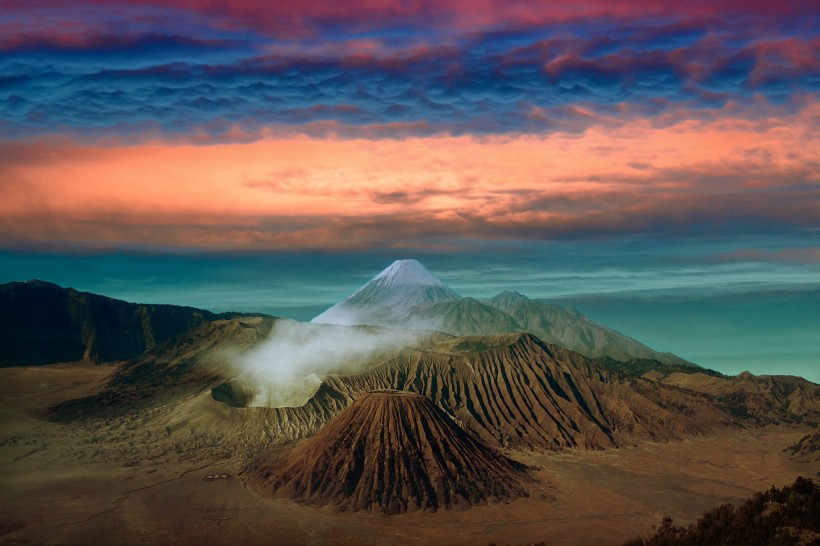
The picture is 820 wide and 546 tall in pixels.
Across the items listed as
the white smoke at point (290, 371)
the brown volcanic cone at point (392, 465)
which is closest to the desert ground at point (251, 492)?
the brown volcanic cone at point (392, 465)

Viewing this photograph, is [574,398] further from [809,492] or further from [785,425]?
[809,492]

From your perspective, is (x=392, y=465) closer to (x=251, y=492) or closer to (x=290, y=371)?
(x=251, y=492)

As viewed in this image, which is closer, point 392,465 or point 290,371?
point 392,465

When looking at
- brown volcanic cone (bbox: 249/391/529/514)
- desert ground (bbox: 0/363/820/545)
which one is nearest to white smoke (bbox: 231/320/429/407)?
desert ground (bbox: 0/363/820/545)

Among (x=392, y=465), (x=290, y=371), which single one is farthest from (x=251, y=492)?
(x=290, y=371)

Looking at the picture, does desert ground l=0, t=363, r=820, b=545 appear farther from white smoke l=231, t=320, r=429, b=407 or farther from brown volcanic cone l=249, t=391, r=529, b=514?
white smoke l=231, t=320, r=429, b=407

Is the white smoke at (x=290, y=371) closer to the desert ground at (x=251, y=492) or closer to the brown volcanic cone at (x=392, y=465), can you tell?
the desert ground at (x=251, y=492)
